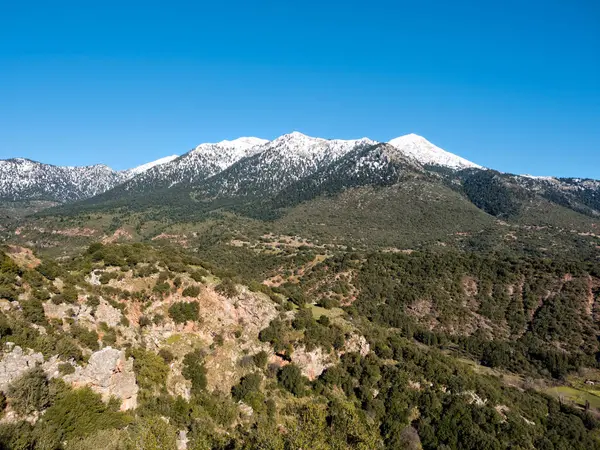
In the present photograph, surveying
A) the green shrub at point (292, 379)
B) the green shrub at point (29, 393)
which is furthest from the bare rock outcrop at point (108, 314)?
the green shrub at point (292, 379)

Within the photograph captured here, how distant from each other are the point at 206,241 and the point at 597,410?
11401 cm

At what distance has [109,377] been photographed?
71.5 feet

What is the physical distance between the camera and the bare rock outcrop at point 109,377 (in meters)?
20.7

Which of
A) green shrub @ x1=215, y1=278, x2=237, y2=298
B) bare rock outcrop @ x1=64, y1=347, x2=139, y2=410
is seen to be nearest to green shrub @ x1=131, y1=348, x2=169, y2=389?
bare rock outcrop @ x1=64, y1=347, x2=139, y2=410

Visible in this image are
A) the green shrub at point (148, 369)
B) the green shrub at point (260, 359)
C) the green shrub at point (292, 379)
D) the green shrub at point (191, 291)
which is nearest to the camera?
the green shrub at point (148, 369)

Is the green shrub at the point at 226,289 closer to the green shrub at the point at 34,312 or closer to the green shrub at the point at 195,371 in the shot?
the green shrub at the point at 195,371

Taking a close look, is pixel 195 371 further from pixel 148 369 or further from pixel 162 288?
pixel 162 288

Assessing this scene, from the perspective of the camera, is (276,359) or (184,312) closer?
(184,312)

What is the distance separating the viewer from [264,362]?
30.4 metres

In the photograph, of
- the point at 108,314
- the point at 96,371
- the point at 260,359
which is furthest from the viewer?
the point at 260,359

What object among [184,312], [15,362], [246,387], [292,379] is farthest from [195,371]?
[15,362]

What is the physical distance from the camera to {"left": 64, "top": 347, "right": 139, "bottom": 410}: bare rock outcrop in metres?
20.7

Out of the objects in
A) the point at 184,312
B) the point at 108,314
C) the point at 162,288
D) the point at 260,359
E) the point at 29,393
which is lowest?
the point at 260,359

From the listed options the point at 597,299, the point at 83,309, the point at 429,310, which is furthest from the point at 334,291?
the point at 83,309
